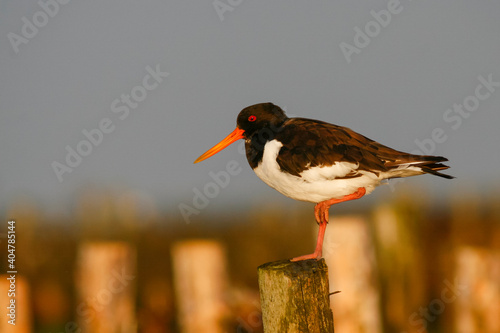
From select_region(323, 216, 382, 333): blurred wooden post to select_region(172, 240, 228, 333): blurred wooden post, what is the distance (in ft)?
5.01

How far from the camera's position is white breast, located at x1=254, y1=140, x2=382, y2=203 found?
6141mm

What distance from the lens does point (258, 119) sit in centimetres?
686

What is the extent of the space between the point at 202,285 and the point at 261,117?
2691 mm

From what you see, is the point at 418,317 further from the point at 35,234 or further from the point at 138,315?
the point at 35,234

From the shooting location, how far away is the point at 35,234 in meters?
8.97

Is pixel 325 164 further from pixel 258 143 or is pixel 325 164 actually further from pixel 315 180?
pixel 258 143

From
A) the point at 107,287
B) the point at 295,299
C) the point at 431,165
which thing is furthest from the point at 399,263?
the point at 107,287

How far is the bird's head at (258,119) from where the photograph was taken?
6.79 metres

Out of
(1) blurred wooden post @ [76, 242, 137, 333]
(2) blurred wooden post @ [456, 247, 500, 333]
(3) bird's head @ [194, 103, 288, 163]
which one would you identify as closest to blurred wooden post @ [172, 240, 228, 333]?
(1) blurred wooden post @ [76, 242, 137, 333]

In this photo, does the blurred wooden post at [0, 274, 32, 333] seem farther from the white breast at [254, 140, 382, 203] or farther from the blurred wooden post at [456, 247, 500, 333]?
the blurred wooden post at [456, 247, 500, 333]

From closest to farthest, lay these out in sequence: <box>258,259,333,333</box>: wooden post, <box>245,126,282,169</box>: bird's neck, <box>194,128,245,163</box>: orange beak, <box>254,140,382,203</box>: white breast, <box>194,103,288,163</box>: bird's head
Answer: <box>258,259,333,333</box>: wooden post → <box>254,140,382,203</box>: white breast → <box>245,126,282,169</box>: bird's neck → <box>194,103,288,163</box>: bird's head → <box>194,128,245,163</box>: orange beak

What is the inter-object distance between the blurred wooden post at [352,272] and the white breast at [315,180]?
1749 millimetres

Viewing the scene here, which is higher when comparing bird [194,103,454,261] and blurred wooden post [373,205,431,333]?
bird [194,103,454,261]

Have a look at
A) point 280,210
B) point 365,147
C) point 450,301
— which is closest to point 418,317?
point 450,301
